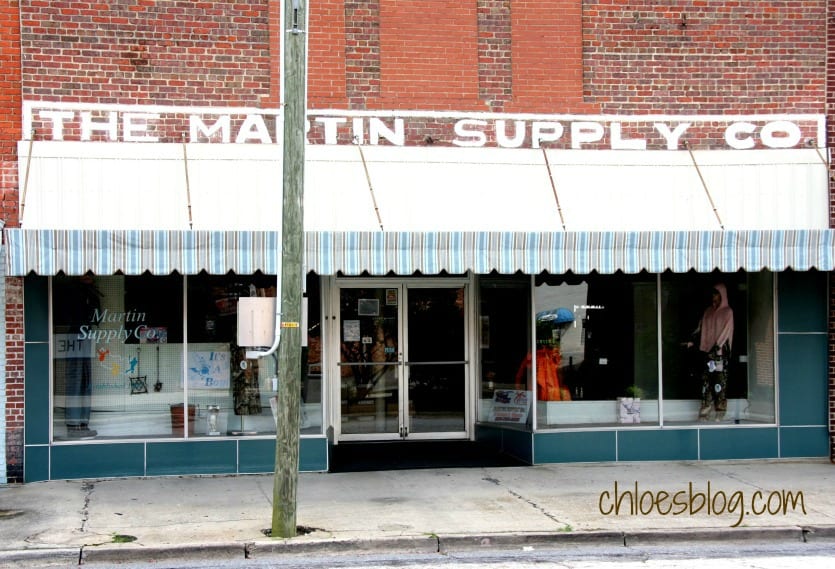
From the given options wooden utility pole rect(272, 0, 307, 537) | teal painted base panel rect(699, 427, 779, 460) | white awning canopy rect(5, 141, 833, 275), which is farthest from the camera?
teal painted base panel rect(699, 427, 779, 460)

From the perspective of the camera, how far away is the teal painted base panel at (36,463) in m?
11.1

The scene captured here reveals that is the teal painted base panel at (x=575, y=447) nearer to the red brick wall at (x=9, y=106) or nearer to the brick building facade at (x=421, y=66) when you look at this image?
the brick building facade at (x=421, y=66)

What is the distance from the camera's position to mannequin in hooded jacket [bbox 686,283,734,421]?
12.7 meters

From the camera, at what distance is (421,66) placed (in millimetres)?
11953

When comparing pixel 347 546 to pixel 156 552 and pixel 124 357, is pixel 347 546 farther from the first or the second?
pixel 124 357

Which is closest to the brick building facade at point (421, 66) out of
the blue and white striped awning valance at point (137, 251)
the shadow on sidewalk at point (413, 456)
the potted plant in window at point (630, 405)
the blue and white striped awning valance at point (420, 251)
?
the blue and white striped awning valance at point (137, 251)

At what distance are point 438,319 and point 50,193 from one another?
Result: 18.6ft

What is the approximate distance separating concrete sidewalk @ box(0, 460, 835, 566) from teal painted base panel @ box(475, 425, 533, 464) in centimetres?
44

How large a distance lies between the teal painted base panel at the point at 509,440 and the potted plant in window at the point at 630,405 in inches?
52.0

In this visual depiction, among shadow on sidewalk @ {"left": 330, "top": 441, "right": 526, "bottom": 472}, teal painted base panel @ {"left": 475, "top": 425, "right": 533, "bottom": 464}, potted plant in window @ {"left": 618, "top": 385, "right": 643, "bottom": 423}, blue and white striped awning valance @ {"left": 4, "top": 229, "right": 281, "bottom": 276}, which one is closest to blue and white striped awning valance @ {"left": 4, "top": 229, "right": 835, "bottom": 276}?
blue and white striped awning valance @ {"left": 4, "top": 229, "right": 281, "bottom": 276}

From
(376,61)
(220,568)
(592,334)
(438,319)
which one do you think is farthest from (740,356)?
(220,568)

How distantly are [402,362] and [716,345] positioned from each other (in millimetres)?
4394

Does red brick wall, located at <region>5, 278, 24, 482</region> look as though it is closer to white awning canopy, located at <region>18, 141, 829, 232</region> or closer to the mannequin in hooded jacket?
white awning canopy, located at <region>18, 141, 829, 232</region>

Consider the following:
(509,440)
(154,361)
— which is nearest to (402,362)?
(509,440)
